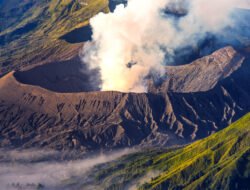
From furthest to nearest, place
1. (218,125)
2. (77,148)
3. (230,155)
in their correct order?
(218,125) → (77,148) → (230,155)

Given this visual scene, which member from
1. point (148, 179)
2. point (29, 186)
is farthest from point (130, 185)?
point (29, 186)

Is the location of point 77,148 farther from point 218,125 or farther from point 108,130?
point 218,125

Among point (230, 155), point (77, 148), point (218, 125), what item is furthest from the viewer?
point (218, 125)

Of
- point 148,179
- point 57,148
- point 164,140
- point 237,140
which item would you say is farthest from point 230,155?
point 57,148

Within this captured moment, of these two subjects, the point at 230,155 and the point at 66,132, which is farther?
the point at 66,132

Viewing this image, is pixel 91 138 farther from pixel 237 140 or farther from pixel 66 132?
pixel 237 140

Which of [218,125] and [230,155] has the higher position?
[230,155]
